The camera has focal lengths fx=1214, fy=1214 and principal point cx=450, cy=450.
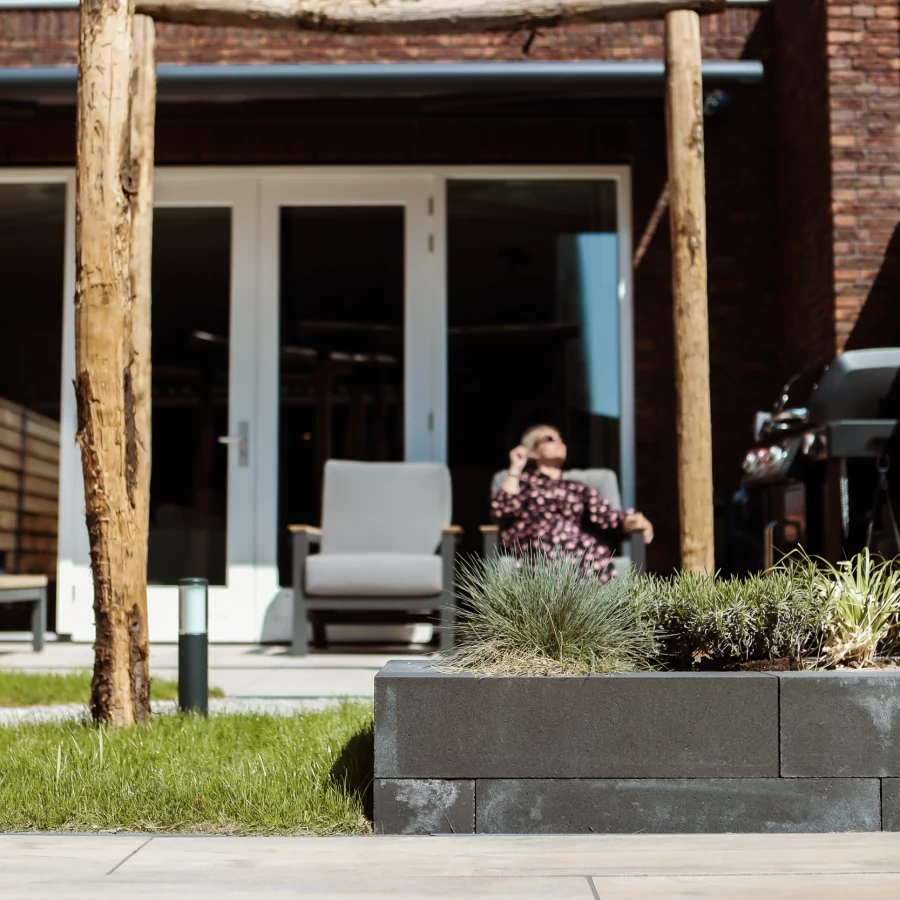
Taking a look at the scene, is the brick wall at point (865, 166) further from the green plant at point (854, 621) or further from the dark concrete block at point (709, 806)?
the dark concrete block at point (709, 806)

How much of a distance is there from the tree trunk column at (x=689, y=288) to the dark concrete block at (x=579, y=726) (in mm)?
1207

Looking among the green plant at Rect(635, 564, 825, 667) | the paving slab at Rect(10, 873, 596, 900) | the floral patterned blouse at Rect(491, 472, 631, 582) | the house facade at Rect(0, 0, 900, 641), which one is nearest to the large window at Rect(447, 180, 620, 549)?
the house facade at Rect(0, 0, 900, 641)

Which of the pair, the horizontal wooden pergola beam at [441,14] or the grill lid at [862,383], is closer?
the horizontal wooden pergola beam at [441,14]

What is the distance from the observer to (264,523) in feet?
19.9

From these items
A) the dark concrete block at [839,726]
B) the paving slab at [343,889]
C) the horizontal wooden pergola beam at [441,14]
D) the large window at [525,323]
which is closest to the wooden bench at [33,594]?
the large window at [525,323]

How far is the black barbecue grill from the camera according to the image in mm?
4152

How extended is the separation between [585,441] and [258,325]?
1761mm

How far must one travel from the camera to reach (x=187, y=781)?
7.34 feet

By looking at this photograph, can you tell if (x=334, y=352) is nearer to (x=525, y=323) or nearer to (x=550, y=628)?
(x=525, y=323)

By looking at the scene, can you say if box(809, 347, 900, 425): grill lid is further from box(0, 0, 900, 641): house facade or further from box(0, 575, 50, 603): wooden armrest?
box(0, 575, 50, 603): wooden armrest

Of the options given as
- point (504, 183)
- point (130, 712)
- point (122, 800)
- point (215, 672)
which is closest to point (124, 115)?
point (130, 712)

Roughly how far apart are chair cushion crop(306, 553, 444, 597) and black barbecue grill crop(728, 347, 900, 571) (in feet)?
4.71

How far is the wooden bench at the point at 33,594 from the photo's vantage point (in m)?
5.24

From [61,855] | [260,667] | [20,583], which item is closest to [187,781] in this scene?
[61,855]
